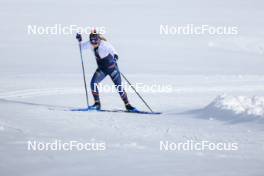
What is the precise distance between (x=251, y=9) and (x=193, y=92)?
2692 cm

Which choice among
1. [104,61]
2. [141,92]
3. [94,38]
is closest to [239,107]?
[104,61]

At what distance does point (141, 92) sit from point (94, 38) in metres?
4.25

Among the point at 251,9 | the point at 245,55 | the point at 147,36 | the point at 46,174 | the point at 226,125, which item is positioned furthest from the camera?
the point at 251,9

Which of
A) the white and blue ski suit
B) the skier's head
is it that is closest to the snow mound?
the white and blue ski suit

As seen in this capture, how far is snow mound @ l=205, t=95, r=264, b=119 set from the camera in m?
9.82

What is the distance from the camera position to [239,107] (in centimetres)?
1016

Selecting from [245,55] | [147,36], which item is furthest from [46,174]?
[147,36]

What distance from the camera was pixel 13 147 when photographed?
24.5 ft

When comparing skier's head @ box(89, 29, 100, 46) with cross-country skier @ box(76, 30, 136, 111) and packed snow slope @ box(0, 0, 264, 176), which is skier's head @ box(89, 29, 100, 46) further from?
packed snow slope @ box(0, 0, 264, 176)

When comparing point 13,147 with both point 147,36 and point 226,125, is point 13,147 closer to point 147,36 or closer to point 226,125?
point 226,125

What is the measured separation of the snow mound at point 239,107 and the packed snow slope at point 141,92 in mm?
18

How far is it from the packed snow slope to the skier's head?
1312 mm

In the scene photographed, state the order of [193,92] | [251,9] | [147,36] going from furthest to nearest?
[251,9], [147,36], [193,92]

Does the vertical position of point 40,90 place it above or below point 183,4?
below
